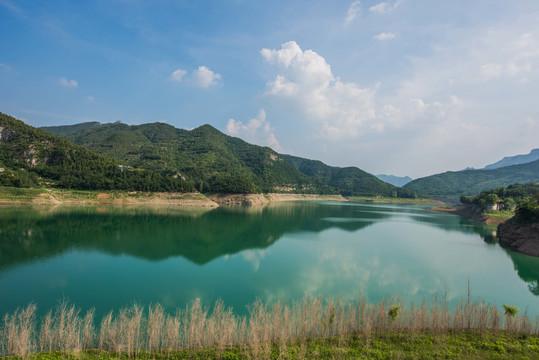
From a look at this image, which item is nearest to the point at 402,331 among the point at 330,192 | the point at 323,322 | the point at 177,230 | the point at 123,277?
the point at 323,322

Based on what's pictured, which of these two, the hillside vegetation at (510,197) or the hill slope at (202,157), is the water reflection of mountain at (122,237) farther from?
the hill slope at (202,157)

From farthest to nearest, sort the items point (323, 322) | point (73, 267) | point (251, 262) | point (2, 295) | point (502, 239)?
point (502, 239) → point (251, 262) → point (73, 267) → point (2, 295) → point (323, 322)

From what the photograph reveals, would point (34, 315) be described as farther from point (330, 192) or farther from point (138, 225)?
point (330, 192)

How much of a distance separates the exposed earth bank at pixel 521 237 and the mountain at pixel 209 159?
57003 mm

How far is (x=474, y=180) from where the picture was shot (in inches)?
7303

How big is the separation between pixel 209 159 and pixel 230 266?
9177cm

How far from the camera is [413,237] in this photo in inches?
1369

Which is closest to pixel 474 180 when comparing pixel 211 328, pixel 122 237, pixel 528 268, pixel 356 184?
pixel 356 184

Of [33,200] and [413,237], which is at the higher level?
[33,200]

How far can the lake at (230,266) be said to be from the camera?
1357 centimetres

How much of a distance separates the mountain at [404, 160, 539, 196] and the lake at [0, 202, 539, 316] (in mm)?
163085

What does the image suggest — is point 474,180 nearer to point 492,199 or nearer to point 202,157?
A: point 492,199

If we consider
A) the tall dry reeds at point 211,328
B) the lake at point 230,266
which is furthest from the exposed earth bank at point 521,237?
the tall dry reeds at point 211,328

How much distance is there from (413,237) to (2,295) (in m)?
39.1
